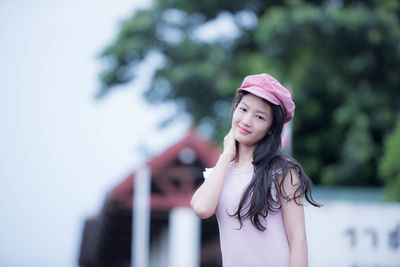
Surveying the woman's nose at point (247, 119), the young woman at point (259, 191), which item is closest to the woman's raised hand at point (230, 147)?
the young woman at point (259, 191)

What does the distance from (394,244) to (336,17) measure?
269 inches

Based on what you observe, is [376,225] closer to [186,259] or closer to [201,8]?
[186,259]

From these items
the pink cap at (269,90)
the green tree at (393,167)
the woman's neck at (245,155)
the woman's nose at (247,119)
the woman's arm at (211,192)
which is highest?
the green tree at (393,167)

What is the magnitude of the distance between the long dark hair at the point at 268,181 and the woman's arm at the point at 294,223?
13mm

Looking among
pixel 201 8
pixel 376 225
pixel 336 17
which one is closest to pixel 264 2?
pixel 201 8

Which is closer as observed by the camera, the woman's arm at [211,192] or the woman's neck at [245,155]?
the woman's arm at [211,192]

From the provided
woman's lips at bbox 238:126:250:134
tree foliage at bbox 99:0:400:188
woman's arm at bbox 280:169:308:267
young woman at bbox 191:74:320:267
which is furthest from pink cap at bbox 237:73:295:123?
tree foliage at bbox 99:0:400:188

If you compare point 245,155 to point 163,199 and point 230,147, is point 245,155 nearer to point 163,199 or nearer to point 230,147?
point 230,147

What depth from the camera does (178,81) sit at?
14.1 metres

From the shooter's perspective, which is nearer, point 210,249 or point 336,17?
point 336,17

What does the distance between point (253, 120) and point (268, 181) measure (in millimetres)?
266

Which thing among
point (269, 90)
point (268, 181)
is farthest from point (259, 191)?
point (269, 90)

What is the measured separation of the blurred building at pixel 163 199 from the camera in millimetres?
10961

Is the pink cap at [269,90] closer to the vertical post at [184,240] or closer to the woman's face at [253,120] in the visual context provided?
the woman's face at [253,120]
